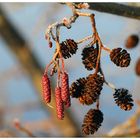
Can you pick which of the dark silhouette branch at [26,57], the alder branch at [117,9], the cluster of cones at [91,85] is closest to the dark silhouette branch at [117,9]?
the alder branch at [117,9]

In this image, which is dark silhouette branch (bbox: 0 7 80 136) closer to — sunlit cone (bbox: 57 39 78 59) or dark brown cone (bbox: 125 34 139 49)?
dark brown cone (bbox: 125 34 139 49)

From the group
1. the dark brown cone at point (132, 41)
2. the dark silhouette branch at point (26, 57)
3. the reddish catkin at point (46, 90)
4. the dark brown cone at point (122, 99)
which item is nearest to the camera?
the reddish catkin at point (46, 90)

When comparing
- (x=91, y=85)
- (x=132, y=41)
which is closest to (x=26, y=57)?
(x=132, y=41)

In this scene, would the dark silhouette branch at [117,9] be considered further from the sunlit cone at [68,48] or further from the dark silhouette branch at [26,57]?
the dark silhouette branch at [26,57]

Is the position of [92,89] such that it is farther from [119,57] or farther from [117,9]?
[117,9]

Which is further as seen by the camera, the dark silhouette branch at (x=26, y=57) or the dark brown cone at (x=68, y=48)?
the dark silhouette branch at (x=26, y=57)

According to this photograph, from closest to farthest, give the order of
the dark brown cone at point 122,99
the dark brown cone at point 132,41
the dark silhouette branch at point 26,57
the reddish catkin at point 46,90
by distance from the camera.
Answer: the reddish catkin at point 46,90 → the dark brown cone at point 122,99 → the dark brown cone at point 132,41 → the dark silhouette branch at point 26,57

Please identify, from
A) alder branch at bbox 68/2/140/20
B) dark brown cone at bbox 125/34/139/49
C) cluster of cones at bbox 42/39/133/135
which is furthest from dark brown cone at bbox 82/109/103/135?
dark brown cone at bbox 125/34/139/49

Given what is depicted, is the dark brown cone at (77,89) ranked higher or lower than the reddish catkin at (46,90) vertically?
lower
